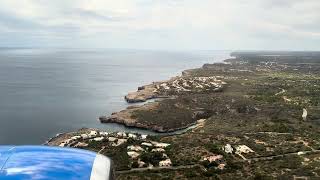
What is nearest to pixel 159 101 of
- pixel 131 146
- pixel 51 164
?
pixel 131 146

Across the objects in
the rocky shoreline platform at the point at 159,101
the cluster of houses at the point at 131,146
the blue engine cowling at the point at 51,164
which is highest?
the blue engine cowling at the point at 51,164

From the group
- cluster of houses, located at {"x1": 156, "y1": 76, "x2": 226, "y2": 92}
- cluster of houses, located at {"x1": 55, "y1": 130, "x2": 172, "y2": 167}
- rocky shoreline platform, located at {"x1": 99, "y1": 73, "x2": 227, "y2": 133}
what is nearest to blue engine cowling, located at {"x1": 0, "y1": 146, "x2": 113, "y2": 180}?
cluster of houses, located at {"x1": 55, "y1": 130, "x2": 172, "y2": 167}

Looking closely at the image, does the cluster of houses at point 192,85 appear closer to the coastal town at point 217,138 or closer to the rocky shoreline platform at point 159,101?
the rocky shoreline platform at point 159,101

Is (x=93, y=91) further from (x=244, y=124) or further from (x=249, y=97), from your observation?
(x=244, y=124)

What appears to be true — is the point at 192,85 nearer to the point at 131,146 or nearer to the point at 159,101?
the point at 159,101

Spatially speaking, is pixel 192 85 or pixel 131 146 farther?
pixel 192 85

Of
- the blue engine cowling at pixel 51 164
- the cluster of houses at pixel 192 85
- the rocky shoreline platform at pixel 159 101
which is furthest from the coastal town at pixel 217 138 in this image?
the blue engine cowling at pixel 51 164
